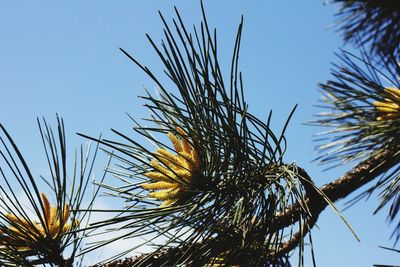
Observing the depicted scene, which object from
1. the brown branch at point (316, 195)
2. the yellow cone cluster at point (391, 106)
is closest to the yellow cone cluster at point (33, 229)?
the brown branch at point (316, 195)

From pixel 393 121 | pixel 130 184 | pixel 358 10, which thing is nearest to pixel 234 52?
pixel 130 184

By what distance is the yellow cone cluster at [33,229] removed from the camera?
79 centimetres

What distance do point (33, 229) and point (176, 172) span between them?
0.94ft

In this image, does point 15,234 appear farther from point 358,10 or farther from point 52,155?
point 358,10

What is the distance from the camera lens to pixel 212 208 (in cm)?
82

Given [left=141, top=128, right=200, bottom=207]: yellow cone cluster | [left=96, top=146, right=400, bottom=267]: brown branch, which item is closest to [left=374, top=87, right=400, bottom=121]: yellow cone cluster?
[left=96, top=146, right=400, bottom=267]: brown branch

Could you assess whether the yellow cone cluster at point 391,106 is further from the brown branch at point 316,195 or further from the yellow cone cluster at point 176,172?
the yellow cone cluster at point 176,172

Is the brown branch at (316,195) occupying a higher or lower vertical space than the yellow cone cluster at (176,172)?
lower

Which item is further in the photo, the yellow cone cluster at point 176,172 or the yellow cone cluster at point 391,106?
the yellow cone cluster at point 391,106

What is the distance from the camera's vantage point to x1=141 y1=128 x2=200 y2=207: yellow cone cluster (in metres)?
0.77

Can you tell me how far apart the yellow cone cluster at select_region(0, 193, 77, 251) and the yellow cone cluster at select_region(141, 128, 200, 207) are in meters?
0.18

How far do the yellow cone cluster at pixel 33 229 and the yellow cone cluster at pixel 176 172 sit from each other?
177 mm

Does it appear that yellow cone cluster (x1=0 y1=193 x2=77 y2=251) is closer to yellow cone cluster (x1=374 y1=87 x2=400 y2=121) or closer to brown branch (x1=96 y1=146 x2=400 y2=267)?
brown branch (x1=96 y1=146 x2=400 y2=267)

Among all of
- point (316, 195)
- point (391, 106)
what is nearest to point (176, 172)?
point (316, 195)
